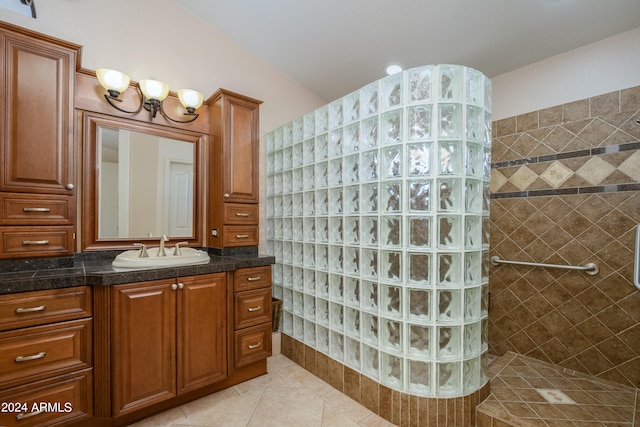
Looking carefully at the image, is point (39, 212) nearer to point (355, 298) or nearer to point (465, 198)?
point (355, 298)

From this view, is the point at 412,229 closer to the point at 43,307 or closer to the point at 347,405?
the point at 347,405

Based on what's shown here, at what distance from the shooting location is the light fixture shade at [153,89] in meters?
2.02

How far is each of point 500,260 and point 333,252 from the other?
1493 millimetres

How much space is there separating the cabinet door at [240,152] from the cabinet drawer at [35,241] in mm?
964

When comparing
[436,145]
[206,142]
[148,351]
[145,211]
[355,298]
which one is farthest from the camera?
[206,142]

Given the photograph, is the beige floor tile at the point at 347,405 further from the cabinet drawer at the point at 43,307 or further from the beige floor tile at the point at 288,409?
the cabinet drawer at the point at 43,307

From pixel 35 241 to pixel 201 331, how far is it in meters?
1.02

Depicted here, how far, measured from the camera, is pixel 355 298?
6.31 feet

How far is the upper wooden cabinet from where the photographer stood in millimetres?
1512

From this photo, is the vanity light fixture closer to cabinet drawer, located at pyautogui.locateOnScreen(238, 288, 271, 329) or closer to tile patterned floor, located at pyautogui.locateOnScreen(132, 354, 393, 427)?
cabinet drawer, located at pyautogui.locateOnScreen(238, 288, 271, 329)

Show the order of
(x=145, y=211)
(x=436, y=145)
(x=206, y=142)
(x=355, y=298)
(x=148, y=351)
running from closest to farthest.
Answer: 1. (x=436, y=145)
2. (x=148, y=351)
3. (x=355, y=298)
4. (x=145, y=211)
5. (x=206, y=142)

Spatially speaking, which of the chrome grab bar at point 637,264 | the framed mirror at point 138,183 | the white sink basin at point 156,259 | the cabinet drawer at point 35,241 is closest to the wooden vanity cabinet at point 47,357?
the white sink basin at point 156,259

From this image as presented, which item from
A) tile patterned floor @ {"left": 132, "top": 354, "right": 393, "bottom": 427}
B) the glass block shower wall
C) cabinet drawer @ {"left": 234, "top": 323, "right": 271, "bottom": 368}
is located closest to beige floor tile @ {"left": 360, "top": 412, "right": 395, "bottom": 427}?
tile patterned floor @ {"left": 132, "top": 354, "right": 393, "bottom": 427}

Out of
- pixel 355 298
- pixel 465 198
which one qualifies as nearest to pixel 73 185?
pixel 355 298
